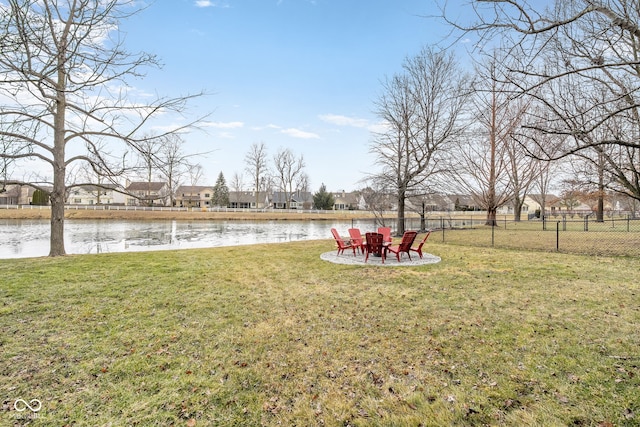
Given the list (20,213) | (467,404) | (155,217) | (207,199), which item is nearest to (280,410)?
(467,404)

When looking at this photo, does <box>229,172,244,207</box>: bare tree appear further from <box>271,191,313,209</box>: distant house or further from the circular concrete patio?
the circular concrete patio

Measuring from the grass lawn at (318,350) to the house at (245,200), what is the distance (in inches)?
2794

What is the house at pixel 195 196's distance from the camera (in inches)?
3056

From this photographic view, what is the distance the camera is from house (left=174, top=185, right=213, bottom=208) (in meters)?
77.6

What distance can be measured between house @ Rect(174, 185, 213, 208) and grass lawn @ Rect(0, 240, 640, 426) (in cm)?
7500

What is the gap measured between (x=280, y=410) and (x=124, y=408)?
4.66 ft

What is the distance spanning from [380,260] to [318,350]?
6442 mm

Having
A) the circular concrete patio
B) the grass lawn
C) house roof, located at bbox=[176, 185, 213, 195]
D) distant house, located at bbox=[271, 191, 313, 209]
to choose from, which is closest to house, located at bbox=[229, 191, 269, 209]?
distant house, located at bbox=[271, 191, 313, 209]

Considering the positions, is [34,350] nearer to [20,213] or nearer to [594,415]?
[594,415]

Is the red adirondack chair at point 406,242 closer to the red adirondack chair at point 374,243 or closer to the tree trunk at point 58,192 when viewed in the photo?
the red adirondack chair at point 374,243

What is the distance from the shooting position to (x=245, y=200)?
78688 mm

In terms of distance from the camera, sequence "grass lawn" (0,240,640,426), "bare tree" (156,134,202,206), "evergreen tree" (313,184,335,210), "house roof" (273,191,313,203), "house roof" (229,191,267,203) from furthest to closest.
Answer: "house roof" (273,191,313,203), "house roof" (229,191,267,203), "evergreen tree" (313,184,335,210), "bare tree" (156,134,202,206), "grass lawn" (0,240,640,426)

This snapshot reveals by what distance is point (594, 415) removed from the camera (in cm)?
269

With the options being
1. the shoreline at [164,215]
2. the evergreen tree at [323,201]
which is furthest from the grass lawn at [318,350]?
the evergreen tree at [323,201]
